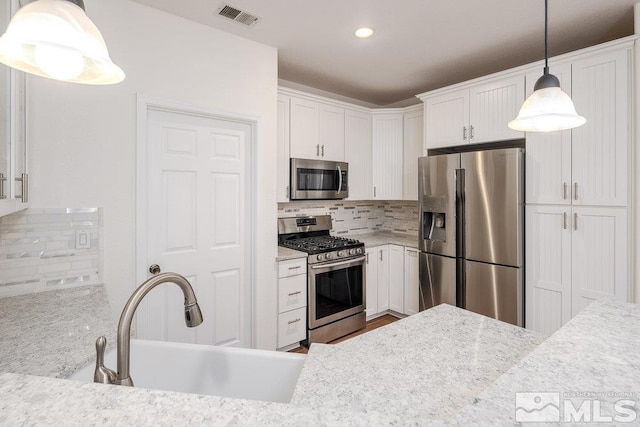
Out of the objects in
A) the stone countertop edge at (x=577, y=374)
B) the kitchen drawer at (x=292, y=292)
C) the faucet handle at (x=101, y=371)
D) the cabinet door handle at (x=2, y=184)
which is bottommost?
the kitchen drawer at (x=292, y=292)

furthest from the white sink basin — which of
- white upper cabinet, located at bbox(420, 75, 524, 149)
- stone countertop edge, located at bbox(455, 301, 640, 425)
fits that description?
white upper cabinet, located at bbox(420, 75, 524, 149)

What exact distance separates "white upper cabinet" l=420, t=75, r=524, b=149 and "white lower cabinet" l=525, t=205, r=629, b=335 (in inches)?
30.4

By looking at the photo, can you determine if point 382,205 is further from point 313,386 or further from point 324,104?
point 313,386

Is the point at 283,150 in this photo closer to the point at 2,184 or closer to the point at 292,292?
the point at 292,292

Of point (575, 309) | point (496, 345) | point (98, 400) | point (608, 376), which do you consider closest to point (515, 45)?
point (575, 309)

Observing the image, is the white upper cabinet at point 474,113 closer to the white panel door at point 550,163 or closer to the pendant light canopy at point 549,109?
the white panel door at point 550,163

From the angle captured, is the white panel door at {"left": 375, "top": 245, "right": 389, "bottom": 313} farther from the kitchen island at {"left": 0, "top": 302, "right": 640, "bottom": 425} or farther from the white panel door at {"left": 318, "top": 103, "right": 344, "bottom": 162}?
the kitchen island at {"left": 0, "top": 302, "right": 640, "bottom": 425}

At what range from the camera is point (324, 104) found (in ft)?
11.4

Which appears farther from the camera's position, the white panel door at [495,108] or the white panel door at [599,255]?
the white panel door at [495,108]

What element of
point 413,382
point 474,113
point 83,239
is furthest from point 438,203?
point 83,239

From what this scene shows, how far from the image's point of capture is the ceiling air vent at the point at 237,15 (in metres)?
2.19

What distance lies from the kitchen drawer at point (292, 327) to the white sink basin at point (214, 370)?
1.67 m

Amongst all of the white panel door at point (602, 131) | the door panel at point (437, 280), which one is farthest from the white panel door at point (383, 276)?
the white panel door at point (602, 131)

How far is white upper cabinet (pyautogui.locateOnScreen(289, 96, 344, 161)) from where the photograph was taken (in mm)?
3254
